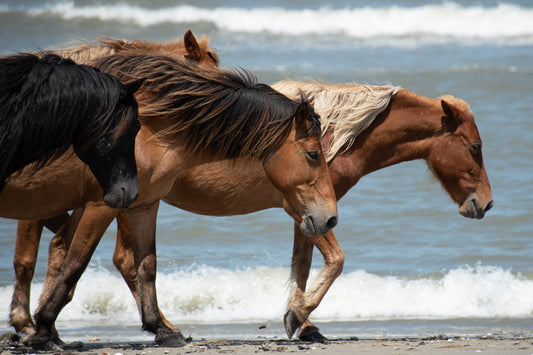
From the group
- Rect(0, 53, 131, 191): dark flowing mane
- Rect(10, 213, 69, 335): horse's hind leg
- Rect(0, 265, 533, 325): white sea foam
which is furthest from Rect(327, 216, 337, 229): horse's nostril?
Rect(0, 265, 533, 325): white sea foam

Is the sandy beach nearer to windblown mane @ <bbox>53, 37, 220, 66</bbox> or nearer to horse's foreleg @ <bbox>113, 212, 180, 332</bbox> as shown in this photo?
horse's foreleg @ <bbox>113, 212, 180, 332</bbox>

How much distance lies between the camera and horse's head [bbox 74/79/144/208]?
12.3ft

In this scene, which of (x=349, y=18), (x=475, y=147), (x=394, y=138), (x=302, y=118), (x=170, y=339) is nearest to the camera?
(x=302, y=118)

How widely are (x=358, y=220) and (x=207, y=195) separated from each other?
3983 mm

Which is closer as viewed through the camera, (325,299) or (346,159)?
(346,159)

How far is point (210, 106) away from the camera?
434cm

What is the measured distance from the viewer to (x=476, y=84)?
46.2 feet

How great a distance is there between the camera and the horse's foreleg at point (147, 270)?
4.67 metres

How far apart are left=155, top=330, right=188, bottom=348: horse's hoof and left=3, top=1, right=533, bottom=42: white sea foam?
17857 mm

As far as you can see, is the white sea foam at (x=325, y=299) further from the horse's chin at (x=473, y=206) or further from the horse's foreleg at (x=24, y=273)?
the horse's foreleg at (x=24, y=273)

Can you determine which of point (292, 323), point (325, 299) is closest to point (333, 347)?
point (292, 323)

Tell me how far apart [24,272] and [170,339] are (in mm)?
1165

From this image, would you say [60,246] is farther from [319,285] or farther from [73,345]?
[319,285]

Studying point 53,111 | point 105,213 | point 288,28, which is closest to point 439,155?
point 105,213
